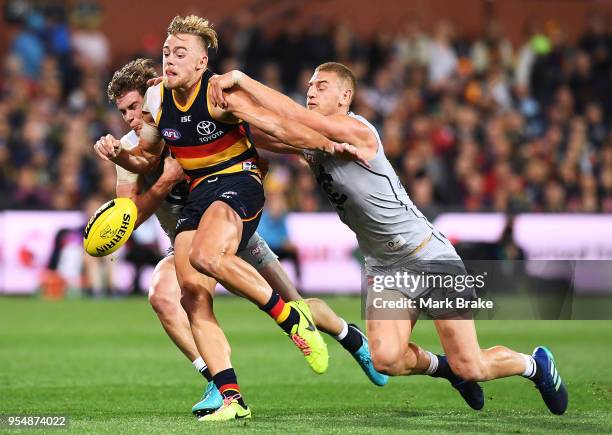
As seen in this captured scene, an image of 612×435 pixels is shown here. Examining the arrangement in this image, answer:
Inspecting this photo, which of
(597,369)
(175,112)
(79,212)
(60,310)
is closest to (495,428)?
(175,112)

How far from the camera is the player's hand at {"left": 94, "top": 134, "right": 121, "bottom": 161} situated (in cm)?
812

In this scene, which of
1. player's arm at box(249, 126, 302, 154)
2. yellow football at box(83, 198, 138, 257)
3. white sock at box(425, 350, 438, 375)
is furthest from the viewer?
white sock at box(425, 350, 438, 375)

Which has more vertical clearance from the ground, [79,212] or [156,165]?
[156,165]

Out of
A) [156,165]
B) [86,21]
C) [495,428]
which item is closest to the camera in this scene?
[495,428]

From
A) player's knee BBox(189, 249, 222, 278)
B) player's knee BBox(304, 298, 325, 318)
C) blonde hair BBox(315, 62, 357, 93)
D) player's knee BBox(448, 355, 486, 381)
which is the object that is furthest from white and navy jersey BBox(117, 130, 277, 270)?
player's knee BBox(448, 355, 486, 381)

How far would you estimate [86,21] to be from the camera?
22.2m

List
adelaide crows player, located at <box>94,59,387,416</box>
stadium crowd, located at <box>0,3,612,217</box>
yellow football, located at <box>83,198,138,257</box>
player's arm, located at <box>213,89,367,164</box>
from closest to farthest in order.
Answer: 1. player's arm, located at <box>213,89,367,164</box>
2. yellow football, located at <box>83,198,138,257</box>
3. adelaide crows player, located at <box>94,59,387,416</box>
4. stadium crowd, located at <box>0,3,612,217</box>

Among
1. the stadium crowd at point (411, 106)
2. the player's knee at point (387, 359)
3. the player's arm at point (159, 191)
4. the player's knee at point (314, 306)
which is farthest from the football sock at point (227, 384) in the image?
the stadium crowd at point (411, 106)

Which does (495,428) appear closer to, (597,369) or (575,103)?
(597,369)

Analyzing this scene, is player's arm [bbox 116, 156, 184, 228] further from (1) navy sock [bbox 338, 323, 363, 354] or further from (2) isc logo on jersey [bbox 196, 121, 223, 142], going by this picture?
(1) navy sock [bbox 338, 323, 363, 354]

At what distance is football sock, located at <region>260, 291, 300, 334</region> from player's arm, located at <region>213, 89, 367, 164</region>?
3.25 feet

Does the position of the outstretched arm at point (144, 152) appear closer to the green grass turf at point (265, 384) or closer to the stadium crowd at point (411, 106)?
the green grass turf at point (265, 384)

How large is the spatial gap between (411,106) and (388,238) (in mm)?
13558

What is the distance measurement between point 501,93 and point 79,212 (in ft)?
27.5
